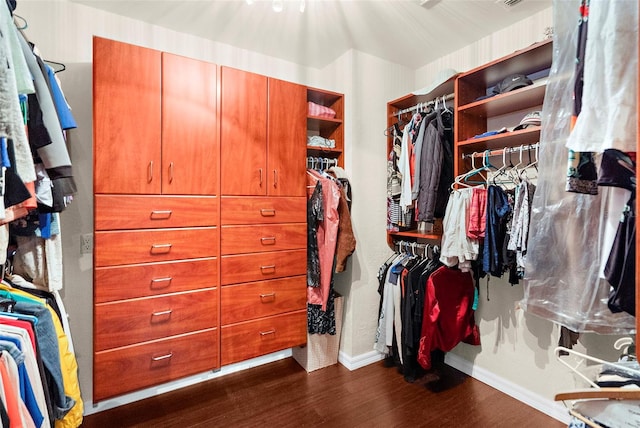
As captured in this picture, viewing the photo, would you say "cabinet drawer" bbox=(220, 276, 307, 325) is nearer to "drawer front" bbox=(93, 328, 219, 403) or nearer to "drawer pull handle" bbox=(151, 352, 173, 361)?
"drawer front" bbox=(93, 328, 219, 403)

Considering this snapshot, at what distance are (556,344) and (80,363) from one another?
290 cm

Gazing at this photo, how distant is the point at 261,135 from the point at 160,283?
110 cm

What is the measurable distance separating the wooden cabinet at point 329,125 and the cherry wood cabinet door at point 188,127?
0.78m

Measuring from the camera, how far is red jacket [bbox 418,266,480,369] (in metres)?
2.07

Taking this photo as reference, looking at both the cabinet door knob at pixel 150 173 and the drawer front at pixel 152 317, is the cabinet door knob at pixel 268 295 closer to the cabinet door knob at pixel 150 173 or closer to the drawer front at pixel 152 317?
the drawer front at pixel 152 317

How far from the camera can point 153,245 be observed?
1760 millimetres

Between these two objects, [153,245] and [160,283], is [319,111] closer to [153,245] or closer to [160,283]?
[153,245]

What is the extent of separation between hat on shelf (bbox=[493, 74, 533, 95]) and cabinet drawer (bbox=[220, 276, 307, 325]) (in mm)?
1762

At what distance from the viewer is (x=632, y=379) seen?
2.93 ft

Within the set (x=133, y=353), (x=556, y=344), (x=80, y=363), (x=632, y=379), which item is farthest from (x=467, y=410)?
(x=80, y=363)

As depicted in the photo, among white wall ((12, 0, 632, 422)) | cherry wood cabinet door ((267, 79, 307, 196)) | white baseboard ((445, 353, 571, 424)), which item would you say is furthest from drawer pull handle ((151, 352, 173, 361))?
white baseboard ((445, 353, 571, 424))

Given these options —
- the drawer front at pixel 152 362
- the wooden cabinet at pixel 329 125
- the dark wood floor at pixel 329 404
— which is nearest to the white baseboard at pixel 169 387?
the dark wood floor at pixel 329 404

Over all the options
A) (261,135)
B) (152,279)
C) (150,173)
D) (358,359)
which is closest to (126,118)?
(150,173)

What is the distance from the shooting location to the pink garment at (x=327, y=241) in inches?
90.1
